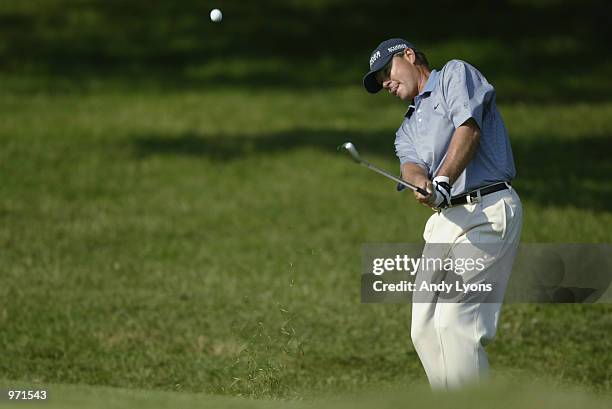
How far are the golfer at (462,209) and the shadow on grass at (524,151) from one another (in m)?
10.4

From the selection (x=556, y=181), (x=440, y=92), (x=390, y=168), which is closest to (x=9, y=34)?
(x=390, y=168)

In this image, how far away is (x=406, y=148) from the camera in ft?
23.8

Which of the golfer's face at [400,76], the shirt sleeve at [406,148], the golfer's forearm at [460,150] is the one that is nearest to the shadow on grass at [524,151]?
the shirt sleeve at [406,148]

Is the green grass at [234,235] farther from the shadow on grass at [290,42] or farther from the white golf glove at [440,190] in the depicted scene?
the white golf glove at [440,190]

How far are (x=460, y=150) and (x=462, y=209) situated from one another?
410mm

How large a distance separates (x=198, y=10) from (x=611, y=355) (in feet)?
83.7

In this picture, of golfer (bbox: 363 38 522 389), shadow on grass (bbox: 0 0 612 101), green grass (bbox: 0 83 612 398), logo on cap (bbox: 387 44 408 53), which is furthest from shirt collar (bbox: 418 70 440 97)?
shadow on grass (bbox: 0 0 612 101)

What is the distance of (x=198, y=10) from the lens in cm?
3438

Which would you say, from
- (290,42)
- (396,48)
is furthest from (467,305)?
(290,42)

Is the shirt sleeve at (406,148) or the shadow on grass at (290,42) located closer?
the shirt sleeve at (406,148)

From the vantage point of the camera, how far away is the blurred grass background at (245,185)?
10.7 meters

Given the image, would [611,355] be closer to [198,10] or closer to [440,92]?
[440,92]

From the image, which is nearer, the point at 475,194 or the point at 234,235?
the point at 475,194

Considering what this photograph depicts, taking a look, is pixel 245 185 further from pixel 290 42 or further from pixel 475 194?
pixel 290 42
